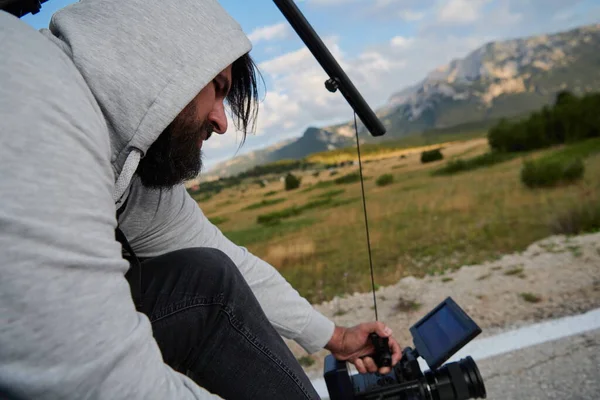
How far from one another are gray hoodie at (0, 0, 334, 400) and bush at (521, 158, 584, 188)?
7.97 m

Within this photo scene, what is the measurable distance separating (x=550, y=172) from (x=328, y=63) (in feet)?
24.7

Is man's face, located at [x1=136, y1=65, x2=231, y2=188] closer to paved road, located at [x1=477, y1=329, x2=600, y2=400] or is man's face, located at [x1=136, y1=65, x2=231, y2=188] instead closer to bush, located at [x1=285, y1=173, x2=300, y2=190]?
paved road, located at [x1=477, y1=329, x2=600, y2=400]

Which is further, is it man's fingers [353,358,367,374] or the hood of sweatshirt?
man's fingers [353,358,367,374]

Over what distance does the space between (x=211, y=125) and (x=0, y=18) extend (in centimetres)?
42

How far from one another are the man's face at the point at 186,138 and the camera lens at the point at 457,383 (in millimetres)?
813

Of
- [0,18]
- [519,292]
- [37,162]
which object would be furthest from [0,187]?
[519,292]

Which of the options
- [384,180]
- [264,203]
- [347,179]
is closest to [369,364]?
[264,203]

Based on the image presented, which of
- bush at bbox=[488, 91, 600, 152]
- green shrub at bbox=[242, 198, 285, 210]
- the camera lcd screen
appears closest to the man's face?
the camera lcd screen

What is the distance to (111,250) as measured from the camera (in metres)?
0.62

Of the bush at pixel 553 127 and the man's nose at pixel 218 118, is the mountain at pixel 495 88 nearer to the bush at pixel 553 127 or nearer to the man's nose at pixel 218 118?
the bush at pixel 553 127

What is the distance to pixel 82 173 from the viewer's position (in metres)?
0.59

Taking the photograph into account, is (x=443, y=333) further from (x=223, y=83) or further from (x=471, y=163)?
(x=471, y=163)

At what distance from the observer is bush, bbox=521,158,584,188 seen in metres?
7.41

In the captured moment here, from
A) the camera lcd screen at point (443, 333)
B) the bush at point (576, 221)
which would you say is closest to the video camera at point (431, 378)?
the camera lcd screen at point (443, 333)
